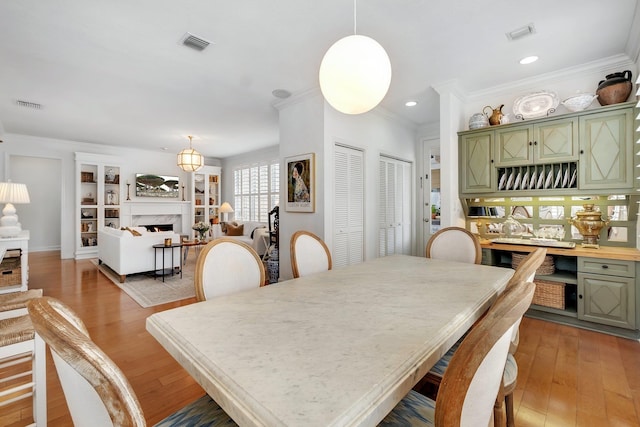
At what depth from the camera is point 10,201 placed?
3.65 m

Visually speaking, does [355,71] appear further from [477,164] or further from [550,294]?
[550,294]

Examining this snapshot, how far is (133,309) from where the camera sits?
3279 mm

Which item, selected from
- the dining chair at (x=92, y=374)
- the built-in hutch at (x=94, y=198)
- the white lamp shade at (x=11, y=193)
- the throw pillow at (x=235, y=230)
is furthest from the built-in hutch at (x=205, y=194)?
the dining chair at (x=92, y=374)

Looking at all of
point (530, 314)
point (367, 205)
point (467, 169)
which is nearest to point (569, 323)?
point (530, 314)

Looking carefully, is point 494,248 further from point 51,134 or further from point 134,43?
point 51,134

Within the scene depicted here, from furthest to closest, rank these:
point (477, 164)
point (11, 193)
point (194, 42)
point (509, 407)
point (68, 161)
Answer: point (68, 161) < point (11, 193) < point (477, 164) < point (194, 42) < point (509, 407)

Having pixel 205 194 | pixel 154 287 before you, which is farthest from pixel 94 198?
pixel 154 287

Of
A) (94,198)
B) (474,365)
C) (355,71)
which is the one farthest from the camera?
(94,198)

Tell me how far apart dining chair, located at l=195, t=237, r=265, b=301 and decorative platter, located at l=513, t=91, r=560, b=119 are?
3437mm

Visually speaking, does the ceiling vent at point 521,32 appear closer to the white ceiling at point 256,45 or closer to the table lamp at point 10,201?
the white ceiling at point 256,45

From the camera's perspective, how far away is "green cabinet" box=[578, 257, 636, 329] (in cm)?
254

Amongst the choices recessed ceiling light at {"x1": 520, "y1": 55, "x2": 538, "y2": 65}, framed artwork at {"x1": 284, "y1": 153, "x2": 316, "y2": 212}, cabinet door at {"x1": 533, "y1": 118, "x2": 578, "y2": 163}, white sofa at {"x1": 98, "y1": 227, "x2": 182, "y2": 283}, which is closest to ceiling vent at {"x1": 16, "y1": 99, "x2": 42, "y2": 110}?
white sofa at {"x1": 98, "y1": 227, "x2": 182, "y2": 283}

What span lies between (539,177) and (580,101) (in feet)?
2.68

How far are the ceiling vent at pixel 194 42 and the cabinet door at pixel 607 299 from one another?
4.11 meters
